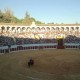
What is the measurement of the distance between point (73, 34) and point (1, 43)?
2223cm

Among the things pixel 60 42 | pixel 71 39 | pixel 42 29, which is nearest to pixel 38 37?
pixel 60 42

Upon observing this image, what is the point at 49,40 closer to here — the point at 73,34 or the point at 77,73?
the point at 73,34

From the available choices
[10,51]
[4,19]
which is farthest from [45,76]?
[4,19]

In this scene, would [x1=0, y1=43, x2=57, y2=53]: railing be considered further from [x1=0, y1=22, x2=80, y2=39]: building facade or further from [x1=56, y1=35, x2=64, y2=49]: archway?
[x1=0, y1=22, x2=80, y2=39]: building facade

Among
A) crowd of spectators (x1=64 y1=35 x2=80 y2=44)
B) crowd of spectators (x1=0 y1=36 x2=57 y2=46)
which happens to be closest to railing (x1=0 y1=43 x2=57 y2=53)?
crowd of spectators (x1=0 y1=36 x2=57 y2=46)

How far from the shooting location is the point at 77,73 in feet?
60.4

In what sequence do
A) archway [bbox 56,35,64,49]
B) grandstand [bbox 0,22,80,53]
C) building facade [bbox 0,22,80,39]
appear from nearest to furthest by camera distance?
grandstand [bbox 0,22,80,53]
archway [bbox 56,35,64,49]
building facade [bbox 0,22,80,39]

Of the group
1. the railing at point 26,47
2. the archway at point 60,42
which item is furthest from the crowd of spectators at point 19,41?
the railing at point 26,47

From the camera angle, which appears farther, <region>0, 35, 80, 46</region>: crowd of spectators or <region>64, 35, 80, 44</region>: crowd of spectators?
<region>64, 35, 80, 44</region>: crowd of spectators

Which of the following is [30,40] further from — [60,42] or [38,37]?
[60,42]

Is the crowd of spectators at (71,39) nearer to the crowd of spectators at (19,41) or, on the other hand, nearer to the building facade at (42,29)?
the building facade at (42,29)

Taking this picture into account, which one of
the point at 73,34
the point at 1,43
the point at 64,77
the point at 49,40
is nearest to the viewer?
the point at 64,77

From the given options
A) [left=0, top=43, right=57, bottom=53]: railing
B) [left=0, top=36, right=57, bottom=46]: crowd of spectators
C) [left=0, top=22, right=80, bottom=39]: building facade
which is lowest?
[left=0, top=43, right=57, bottom=53]: railing

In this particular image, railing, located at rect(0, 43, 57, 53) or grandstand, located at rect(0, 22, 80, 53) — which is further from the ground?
grandstand, located at rect(0, 22, 80, 53)
